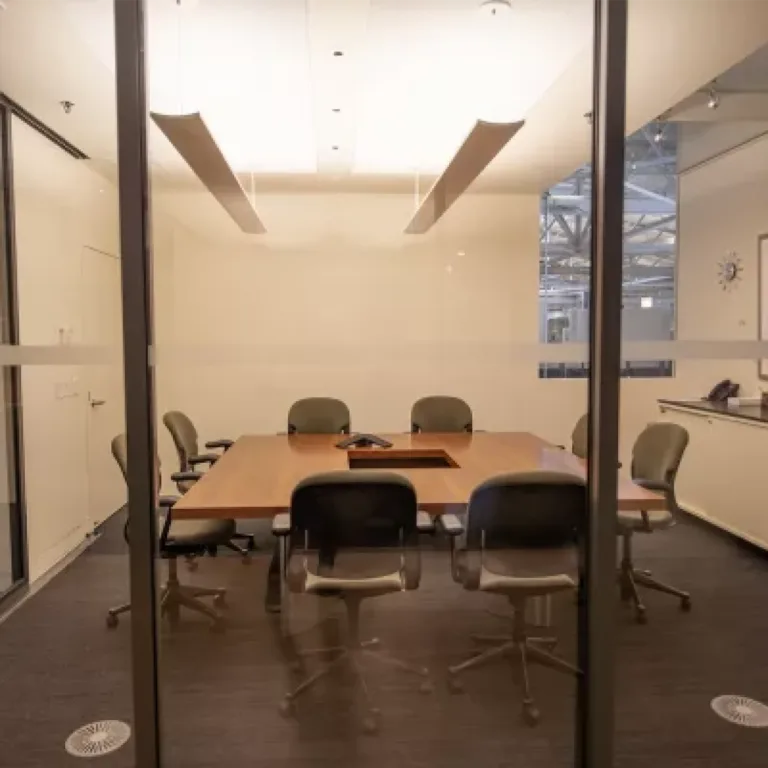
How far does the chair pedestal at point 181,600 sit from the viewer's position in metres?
2.71

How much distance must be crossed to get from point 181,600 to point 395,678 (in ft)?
3.36

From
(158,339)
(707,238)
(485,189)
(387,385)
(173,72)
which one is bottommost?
(387,385)

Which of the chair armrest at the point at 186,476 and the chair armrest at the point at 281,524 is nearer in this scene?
the chair armrest at the point at 281,524

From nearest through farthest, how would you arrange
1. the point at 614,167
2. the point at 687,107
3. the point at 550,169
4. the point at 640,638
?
the point at 614,167 < the point at 550,169 < the point at 640,638 < the point at 687,107

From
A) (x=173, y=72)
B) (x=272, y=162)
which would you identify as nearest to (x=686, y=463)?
(x=272, y=162)

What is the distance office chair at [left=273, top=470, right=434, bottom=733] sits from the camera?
260cm

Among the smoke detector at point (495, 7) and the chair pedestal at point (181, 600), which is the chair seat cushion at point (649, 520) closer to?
the chair pedestal at point (181, 600)

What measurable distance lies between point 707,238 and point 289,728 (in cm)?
285

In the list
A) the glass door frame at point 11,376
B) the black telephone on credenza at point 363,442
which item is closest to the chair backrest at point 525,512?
the black telephone on credenza at point 363,442

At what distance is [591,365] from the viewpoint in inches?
86.7

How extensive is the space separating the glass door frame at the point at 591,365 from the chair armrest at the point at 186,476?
713mm

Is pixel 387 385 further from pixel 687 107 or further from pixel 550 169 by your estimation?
pixel 687 107

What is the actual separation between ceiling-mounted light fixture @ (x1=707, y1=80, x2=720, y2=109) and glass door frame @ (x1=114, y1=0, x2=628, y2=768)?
5.70 feet

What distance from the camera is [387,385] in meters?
2.84
